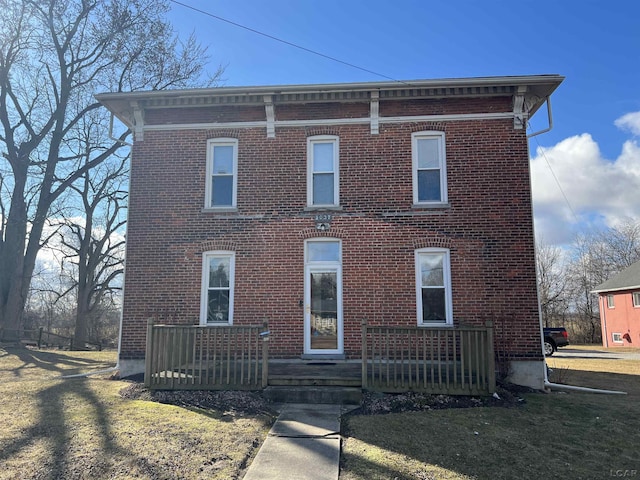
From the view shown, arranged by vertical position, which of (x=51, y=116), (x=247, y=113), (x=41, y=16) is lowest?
(x=247, y=113)

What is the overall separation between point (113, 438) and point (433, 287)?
693cm

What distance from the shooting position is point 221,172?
1070 cm

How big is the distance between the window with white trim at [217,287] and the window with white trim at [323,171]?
2434mm

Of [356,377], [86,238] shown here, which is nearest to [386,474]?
[356,377]

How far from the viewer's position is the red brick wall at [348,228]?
9656mm

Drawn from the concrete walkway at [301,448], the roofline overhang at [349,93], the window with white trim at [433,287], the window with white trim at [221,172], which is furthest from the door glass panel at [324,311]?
the roofline overhang at [349,93]

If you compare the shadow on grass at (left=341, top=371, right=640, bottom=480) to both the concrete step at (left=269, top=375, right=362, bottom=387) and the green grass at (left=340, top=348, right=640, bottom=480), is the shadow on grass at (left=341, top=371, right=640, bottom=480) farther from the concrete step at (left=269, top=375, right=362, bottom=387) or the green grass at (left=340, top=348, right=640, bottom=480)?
the concrete step at (left=269, top=375, right=362, bottom=387)

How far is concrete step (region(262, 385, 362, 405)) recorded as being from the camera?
6992 mm

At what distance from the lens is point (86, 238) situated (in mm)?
26625

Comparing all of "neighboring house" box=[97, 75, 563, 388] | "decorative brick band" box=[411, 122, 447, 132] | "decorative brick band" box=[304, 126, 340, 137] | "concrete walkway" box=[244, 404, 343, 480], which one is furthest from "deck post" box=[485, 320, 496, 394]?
"decorative brick band" box=[304, 126, 340, 137]

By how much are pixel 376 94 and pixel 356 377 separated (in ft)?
20.6

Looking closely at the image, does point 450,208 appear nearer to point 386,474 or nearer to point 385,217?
point 385,217

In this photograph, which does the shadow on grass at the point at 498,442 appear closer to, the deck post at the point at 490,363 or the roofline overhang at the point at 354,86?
the deck post at the point at 490,363

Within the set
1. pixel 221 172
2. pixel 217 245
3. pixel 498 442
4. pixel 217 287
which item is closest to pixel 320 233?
pixel 217 245
